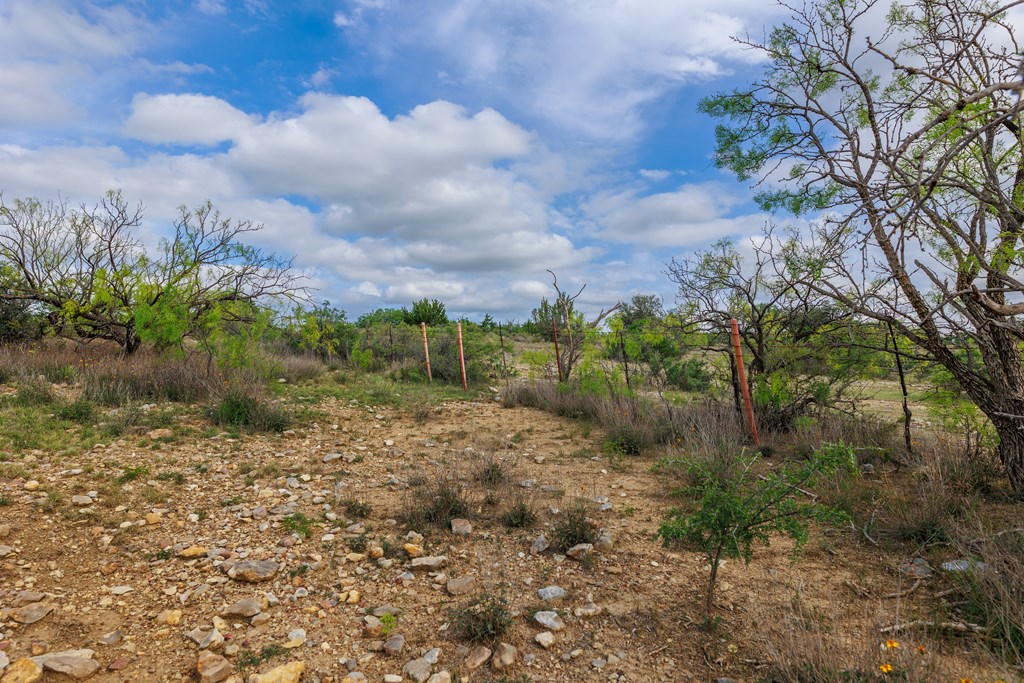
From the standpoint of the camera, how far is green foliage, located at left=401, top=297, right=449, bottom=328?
25766mm

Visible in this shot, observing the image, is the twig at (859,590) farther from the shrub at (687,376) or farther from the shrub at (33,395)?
the shrub at (33,395)

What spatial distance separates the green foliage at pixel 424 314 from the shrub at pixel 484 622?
22.6m

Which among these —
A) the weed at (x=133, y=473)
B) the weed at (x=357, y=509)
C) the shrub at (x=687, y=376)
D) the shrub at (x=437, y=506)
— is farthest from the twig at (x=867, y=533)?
the shrub at (x=687, y=376)

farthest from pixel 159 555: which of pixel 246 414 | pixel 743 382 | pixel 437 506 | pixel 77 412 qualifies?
pixel 743 382

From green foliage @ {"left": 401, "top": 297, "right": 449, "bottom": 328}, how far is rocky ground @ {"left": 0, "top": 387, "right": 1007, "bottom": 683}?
19.7 meters

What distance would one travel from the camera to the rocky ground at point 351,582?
3.02 meters

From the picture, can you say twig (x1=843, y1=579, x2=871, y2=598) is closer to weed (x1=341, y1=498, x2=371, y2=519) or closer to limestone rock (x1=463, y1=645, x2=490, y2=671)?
limestone rock (x1=463, y1=645, x2=490, y2=671)

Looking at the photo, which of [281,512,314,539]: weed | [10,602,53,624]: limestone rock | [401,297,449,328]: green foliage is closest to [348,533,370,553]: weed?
[281,512,314,539]: weed

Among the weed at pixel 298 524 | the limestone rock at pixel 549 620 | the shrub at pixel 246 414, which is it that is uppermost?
the shrub at pixel 246 414

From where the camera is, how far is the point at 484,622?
320 cm

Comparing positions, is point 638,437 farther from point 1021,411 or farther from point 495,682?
point 495,682

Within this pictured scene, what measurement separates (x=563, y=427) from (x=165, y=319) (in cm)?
702

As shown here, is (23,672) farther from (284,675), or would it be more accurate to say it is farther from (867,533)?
(867,533)

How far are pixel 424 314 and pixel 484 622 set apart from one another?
76.0ft
